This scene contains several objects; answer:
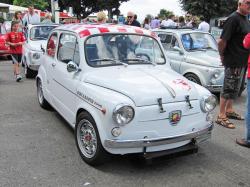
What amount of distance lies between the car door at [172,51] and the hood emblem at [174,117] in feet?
14.7

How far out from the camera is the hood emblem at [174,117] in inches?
160

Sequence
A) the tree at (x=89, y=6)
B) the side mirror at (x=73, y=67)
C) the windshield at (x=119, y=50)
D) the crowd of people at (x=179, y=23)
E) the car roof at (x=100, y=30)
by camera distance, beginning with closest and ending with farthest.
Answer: the side mirror at (x=73, y=67), the windshield at (x=119, y=50), the car roof at (x=100, y=30), the crowd of people at (x=179, y=23), the tree at (x=89, y=6)

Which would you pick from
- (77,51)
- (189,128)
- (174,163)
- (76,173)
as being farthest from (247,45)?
(76,173)

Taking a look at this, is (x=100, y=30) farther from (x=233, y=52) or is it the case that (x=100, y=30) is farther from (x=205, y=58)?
(x=205, y=58)

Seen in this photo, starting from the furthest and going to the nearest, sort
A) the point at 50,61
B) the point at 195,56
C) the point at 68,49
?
the point at 195,56 → the point at 50,61 → the point at 68,49

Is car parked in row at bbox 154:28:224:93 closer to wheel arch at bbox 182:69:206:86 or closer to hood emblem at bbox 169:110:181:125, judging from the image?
wheel arch at bbox 182:69:206:86

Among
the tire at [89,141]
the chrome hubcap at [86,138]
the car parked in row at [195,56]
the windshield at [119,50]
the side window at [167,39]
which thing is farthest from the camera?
the side window at [167,39]

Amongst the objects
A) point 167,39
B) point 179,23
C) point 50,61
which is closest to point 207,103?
point 50,61

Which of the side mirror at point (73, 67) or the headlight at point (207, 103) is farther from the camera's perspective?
the side mirror at point (73, 67)

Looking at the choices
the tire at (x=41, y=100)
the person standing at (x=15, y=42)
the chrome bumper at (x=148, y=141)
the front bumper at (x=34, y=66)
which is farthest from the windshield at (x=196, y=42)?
the chrome bumper at (x=148, y=141)

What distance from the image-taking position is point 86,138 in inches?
175

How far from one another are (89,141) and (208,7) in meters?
31.4

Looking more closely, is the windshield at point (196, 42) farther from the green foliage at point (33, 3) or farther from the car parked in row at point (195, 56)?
the green foliage at point (33, 3)

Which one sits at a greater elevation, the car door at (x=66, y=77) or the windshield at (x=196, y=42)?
the windshield at (x=196, y=42)
